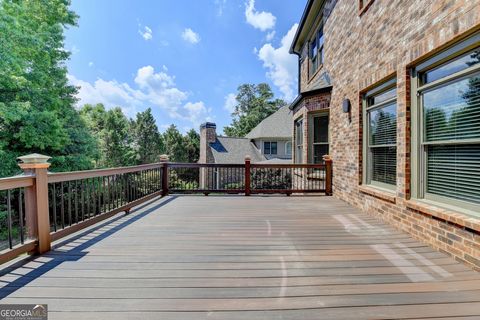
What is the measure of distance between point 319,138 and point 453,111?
482 cm

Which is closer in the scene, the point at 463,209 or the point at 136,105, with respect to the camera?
the point at 463,209

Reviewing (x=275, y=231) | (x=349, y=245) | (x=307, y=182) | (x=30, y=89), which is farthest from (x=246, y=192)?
(x=30, y=89)

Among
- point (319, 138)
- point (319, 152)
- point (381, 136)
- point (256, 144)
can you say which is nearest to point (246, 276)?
point (381, 136)

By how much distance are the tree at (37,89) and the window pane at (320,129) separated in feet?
34.9

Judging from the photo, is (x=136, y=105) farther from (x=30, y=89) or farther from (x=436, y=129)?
(x=436, y=129)

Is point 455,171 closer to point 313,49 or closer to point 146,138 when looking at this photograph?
point 313,49

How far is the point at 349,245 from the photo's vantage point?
3201 mm

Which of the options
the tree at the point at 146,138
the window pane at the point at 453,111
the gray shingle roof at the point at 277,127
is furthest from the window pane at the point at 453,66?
the tree at the point at 146,138

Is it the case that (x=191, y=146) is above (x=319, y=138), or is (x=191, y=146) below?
above

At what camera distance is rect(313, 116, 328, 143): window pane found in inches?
299

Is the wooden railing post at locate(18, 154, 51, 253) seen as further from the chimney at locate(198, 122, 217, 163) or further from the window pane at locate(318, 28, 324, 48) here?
the chimney at locate(198, 122, 217, 163)

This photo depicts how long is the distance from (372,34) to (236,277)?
4.57 m

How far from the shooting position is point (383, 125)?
4516 millimetres

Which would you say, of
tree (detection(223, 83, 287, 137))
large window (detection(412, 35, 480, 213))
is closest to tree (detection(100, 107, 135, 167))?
tree (detection(223, 83, 287, 137))
